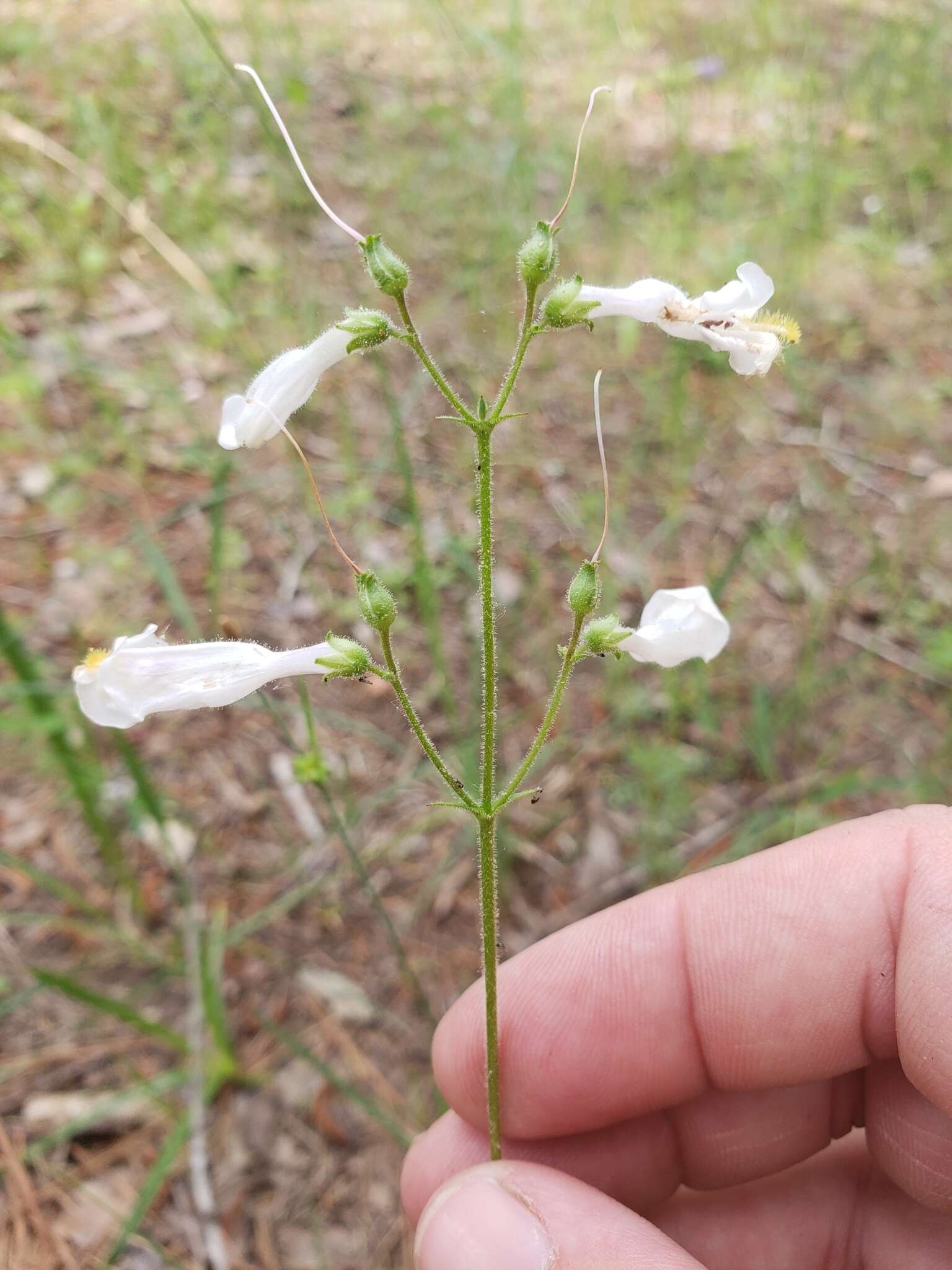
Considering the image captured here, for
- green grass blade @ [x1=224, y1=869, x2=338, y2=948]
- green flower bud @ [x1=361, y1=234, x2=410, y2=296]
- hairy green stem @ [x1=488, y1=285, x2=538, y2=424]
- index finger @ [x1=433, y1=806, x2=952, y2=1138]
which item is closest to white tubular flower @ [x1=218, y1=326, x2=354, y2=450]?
green flower bud @ [x1=361, y1=234, x2=410, y2=296]

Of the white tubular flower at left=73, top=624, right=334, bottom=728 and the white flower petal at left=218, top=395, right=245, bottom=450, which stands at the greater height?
the white flower petal at left=218, top=395, right=245, bottom=450

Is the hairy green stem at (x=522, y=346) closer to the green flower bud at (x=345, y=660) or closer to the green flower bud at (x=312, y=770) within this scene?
the green flower bud at (x=345, y=660)

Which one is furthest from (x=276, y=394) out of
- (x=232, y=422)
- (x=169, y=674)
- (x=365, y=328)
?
(x=169, y=674)

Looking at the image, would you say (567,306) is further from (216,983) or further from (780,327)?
(216,983)

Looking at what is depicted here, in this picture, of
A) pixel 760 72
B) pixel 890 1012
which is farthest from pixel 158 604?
pixel 760 72

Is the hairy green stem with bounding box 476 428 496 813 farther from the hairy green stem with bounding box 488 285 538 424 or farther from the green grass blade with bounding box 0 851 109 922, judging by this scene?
the green grass blade with bounding box 0 851 109 922

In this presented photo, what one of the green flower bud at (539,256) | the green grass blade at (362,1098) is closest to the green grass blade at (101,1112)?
the green grass blade at (362,1098)
